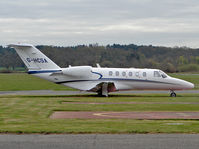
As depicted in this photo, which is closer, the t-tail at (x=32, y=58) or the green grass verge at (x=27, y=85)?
the t-tail at (x=32, y=58)

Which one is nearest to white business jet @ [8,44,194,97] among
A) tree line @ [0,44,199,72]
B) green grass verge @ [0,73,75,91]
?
green grass verge @ [0,73,75,91]

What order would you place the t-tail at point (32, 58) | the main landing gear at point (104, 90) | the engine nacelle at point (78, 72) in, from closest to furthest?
the t-tail at point (32, 58) < the engine nacelle at point (78, 72) < the main landing gear at point (104, 90)

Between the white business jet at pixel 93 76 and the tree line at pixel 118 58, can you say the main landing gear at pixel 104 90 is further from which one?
the tree line at pixel 118 58

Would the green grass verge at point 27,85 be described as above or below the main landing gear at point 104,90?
below

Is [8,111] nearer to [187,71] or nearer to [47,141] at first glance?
[47,141]

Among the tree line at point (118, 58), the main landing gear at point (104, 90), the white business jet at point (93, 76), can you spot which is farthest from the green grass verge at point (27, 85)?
the tree line at point (118, 58)

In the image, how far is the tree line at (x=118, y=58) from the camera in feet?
331

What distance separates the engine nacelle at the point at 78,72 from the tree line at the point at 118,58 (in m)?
53.2

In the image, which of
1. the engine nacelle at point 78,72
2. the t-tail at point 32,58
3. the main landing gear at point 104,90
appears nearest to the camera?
the t-tail at point 32,58

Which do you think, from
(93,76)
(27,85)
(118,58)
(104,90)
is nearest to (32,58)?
(93,76)

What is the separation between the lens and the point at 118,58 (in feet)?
409

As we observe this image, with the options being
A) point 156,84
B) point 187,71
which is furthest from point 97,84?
point 187,71

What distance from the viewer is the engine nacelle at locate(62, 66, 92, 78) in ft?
116

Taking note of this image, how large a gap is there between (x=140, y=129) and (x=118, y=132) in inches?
38.4
